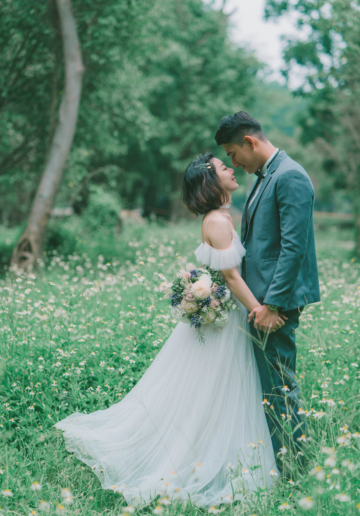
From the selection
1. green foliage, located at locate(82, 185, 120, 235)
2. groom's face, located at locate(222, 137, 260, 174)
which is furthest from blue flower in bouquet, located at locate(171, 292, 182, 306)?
green foliage, located at locate(82, 185, 120, 235)

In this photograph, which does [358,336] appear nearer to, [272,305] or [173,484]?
[272,305]

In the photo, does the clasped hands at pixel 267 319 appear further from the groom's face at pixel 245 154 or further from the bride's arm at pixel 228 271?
the groom's face at pixel 245 154

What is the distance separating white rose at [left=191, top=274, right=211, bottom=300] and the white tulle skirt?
0.32m

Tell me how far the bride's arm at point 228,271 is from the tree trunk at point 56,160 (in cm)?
675

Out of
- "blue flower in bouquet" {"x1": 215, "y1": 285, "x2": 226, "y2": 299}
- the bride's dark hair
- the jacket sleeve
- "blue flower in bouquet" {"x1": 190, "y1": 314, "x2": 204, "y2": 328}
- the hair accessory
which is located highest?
the hair accessory

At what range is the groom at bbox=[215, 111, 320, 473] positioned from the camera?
2.66 m

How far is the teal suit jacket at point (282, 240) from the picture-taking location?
265cm

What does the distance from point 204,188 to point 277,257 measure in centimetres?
70

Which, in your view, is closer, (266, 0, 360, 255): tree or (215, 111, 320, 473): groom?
(215, 111, 320, 473): groom

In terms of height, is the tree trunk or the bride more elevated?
the tree trunk

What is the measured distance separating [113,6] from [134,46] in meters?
1.36

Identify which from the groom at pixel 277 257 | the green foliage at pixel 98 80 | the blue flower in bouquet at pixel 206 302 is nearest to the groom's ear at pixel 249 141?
the groom at pixel 277 257

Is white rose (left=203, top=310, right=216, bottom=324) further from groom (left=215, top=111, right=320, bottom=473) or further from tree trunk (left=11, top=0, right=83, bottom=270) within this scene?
tree trunk (left=11, top=0, right=83, bottom=270)

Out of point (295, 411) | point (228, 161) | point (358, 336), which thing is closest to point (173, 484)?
point (295, 411)
